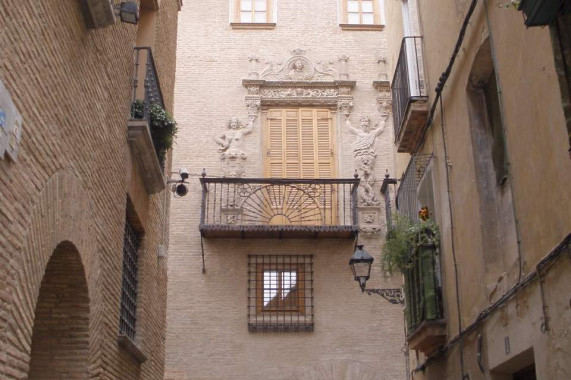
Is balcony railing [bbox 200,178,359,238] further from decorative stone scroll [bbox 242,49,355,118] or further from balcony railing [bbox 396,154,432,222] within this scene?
balcony railing [bbox 396,154,432,222]

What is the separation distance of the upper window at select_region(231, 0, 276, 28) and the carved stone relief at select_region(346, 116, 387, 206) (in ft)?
11.6

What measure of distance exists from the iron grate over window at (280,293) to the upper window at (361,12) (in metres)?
6.45

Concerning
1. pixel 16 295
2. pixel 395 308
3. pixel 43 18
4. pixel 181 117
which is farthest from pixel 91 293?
pixel 181 117

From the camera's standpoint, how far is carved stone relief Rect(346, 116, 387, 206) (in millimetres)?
17359

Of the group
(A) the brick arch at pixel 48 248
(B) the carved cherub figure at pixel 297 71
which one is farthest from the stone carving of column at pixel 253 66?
(A) the brick arch at pixel 48 248

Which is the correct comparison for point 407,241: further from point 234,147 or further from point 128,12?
point 234,147

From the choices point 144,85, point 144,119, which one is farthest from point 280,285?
point 144,119

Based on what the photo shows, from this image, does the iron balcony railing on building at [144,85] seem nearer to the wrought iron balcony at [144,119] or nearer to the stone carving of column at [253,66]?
the wrought iron balcony at [144,119]

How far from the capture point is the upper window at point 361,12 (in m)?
19.5

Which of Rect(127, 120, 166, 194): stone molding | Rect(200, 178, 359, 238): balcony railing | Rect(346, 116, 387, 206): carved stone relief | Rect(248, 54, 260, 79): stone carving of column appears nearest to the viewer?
Rect(127, 120, 166, 194): stone molding

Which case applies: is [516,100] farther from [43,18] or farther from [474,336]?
[43,18]

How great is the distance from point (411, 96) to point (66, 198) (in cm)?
542

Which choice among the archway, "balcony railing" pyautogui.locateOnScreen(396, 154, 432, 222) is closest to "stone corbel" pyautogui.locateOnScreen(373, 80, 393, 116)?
"balcony railing" pyautogui.locateOnScreen(396, 154, 432, 222)

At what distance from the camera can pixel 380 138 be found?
59.2 ft
